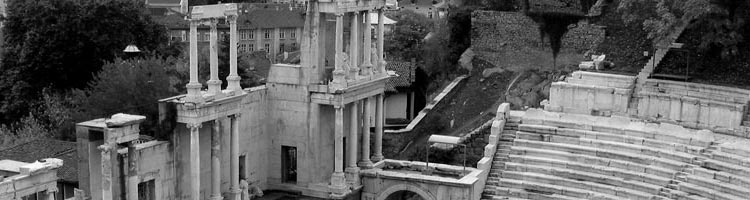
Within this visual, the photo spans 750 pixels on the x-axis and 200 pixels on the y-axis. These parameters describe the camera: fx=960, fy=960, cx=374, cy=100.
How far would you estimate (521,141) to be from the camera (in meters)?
30.2

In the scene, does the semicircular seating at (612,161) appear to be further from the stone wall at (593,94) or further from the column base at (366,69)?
the column base at (366,69)

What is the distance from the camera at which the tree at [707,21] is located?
29656mm

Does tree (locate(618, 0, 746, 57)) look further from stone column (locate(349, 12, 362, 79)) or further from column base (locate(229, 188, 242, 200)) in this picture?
column base (locate(229, 188, 242, 200))

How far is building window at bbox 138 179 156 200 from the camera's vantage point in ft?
78.8

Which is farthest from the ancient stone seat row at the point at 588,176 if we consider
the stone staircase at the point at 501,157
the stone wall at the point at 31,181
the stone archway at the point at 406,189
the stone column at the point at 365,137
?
the stone wall at the point at 31,181

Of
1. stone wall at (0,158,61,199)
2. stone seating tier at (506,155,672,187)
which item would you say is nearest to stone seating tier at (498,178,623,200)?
stone seating tier at (506,155,672,187)

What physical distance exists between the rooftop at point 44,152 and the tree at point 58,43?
996cm

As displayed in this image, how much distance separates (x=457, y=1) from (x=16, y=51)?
2128 cm

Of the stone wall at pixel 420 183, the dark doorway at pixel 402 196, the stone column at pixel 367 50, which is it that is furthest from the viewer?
the dark doorway at pixel 402 196

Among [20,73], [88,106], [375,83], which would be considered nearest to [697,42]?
[375,83]

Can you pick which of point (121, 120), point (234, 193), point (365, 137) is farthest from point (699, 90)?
point (121, 120)

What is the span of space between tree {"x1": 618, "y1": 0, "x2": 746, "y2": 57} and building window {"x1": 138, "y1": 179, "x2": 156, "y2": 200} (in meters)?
16.8

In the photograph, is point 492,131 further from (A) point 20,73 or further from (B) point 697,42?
(A) point 20,73

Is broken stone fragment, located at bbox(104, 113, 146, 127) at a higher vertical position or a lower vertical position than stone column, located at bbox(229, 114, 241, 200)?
higher
